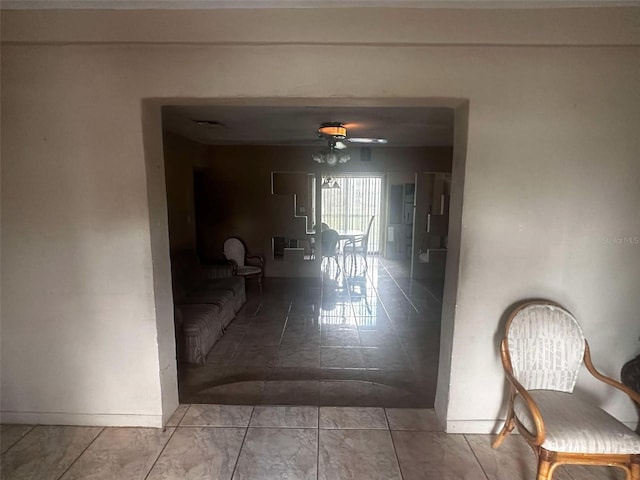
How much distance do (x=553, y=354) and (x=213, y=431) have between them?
6.15 feet

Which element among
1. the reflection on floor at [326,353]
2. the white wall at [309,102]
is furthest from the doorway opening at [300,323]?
the white wall at [309,102]

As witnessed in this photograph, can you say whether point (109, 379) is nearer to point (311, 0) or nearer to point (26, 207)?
point (26, 207)

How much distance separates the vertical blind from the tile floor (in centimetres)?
703

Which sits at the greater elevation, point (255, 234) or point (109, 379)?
point (255, 234)

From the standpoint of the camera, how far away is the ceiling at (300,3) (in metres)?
1.60

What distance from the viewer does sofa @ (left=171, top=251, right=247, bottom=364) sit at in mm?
3281

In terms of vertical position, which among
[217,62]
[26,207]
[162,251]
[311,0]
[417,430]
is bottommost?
[417,430]

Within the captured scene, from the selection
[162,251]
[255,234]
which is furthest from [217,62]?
[255,234]

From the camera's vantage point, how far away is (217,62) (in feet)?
5.67

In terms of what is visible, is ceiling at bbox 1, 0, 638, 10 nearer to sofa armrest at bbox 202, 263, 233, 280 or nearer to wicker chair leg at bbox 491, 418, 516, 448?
wicker chair leg at bbox 491, 418, 516, 448

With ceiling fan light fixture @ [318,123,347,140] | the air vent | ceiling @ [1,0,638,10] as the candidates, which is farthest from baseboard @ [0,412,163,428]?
the air vent

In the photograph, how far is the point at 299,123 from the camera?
3.80m

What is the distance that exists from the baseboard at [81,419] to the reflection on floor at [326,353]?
64 cm

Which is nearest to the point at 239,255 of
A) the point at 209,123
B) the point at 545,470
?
the point at 209,123
